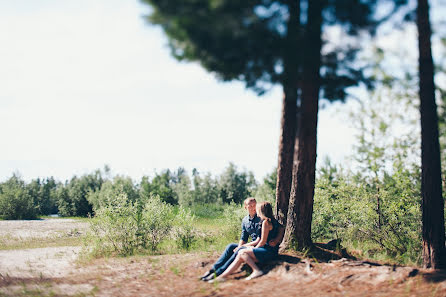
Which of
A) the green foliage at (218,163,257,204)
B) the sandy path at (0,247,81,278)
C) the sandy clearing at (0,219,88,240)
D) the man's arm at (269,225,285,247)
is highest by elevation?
the green foliage at (218,163,257,204)

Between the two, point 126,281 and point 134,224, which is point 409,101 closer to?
point 126,281

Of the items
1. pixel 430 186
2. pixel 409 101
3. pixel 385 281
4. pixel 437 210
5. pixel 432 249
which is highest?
pixel 409 101

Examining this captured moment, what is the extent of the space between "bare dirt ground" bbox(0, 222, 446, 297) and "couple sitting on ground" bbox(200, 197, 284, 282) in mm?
169

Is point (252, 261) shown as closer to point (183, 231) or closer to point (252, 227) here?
point (252, 227)

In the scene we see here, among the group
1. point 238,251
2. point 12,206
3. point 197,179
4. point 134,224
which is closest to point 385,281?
point 238,251

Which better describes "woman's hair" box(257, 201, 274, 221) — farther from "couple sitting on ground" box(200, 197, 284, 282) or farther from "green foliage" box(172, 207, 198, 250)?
"green foliage" box(172, 207, 198, 250)

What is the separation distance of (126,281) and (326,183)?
6.19m

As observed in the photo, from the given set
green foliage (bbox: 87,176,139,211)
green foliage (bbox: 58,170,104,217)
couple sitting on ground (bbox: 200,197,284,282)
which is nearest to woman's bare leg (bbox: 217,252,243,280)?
couple sitting on ground (bbox: 200,197,284,282)

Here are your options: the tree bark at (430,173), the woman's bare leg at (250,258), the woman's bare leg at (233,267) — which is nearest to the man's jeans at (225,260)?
the woman's bare leg at (233,267)

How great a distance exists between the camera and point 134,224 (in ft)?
33.8

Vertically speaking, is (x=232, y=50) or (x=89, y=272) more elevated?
(x=232, y=50)

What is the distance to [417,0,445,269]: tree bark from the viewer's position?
5863mm

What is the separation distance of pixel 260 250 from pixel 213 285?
40.9 inches

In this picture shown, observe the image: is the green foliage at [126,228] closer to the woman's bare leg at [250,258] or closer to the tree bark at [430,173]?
the woman's bare leg at [250,258]
